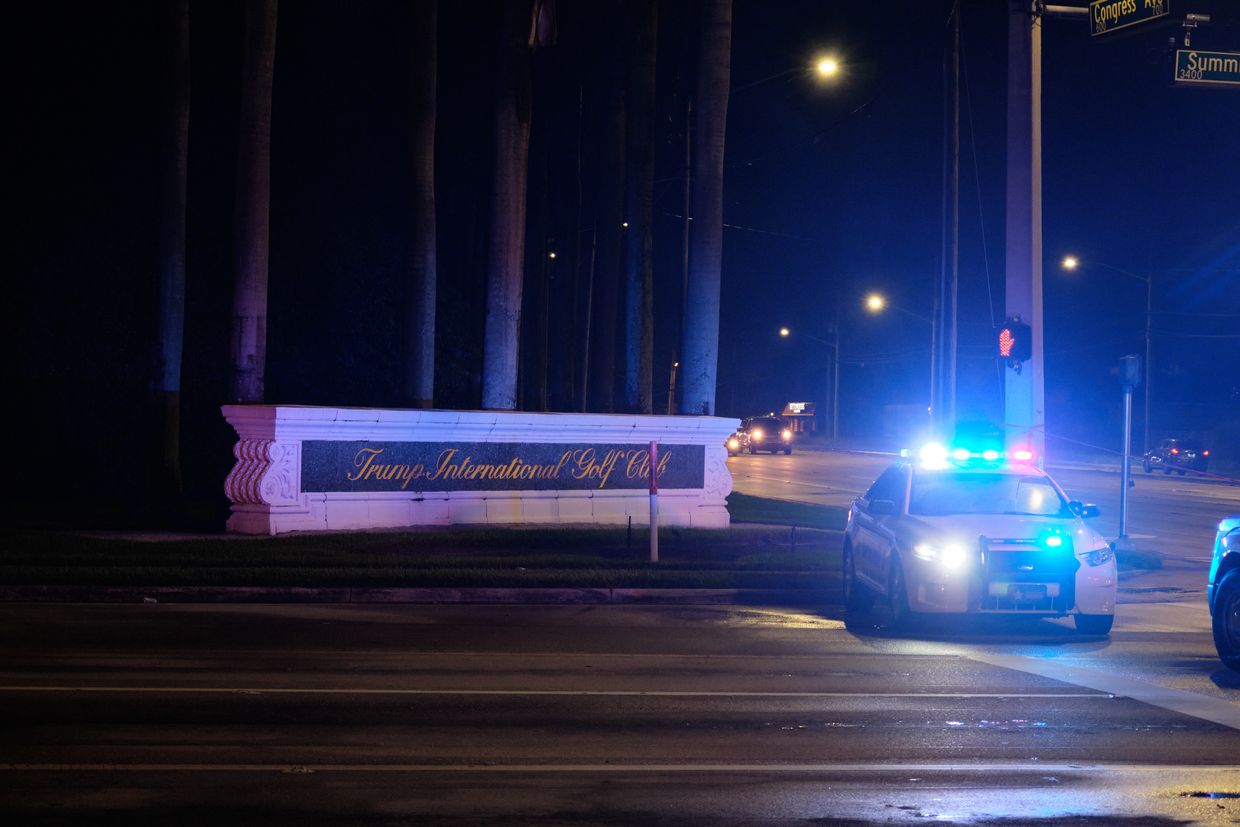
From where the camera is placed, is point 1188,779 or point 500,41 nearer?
point 1188,779

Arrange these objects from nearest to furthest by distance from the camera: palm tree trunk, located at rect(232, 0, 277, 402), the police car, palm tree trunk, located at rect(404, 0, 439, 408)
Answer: the police car < palm tree trunk, located at rect(232, 0, 277, 402) < palm tree trunk, located at rect(404, 0, 439, 408)

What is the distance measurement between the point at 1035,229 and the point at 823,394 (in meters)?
102

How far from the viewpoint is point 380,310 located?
3506 cm

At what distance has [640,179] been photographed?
31281mm

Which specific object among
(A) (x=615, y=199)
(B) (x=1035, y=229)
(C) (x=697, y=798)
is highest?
(A) (x=615, y=199)

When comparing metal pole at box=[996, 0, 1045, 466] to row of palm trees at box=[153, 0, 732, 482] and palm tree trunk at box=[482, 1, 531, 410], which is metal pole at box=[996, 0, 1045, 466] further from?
palm tree trunk at box=[482, 1, 531, 410]

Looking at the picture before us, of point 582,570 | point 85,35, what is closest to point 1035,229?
point 582,570

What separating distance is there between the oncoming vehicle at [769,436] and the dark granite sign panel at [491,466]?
151ft

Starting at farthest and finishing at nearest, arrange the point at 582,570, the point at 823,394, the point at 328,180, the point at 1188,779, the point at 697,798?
1. the point at 823,394
2. the point at 328,180
3. the point at 582,570
4. the point at 1188,779
5. the point at 697,798

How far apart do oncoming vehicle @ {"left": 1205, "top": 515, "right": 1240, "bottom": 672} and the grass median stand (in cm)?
600

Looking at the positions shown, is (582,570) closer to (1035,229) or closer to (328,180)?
(1035,229)

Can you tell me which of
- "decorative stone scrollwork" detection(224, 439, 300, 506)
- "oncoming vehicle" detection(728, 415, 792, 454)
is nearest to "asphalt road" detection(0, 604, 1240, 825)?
"decorative stone scrollwork" detection(224, 439, 300, 506)

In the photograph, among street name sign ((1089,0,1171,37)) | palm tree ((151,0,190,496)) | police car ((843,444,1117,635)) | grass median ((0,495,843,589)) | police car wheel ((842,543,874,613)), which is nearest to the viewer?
police car ((843,444,1117,635))

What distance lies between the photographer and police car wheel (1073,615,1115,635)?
13430 millimetres
